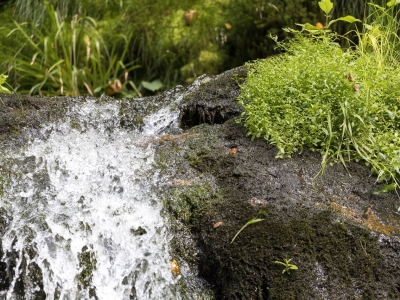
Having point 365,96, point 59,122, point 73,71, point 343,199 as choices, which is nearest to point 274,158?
point 343,199

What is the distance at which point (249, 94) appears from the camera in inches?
125

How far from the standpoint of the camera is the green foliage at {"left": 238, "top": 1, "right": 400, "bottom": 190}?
2.89 metres

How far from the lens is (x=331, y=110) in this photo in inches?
116

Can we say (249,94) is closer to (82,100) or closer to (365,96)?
(365,96)

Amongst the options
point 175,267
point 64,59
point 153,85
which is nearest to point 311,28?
point 175,267

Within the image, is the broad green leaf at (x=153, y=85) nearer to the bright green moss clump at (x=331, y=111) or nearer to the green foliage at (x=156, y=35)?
the green foliage at (x=156, y=35)

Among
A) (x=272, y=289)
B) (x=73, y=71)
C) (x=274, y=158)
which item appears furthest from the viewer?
(x=73, y=71)

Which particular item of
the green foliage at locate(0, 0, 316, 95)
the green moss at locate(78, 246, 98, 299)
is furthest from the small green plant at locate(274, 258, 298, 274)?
the green foliage at locate(0, 0, 316, 95)

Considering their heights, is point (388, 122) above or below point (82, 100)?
above

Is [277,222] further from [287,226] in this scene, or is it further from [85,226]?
[85,226]

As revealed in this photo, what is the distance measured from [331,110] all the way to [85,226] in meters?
1.45

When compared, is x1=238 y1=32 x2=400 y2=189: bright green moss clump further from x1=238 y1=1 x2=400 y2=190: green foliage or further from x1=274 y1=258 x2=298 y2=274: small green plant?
x1=274 y1=258 x2=298 y2=274: small green plant

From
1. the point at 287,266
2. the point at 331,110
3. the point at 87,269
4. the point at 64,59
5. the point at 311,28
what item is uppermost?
the point at 311,28

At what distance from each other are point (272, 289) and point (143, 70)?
4.25m
